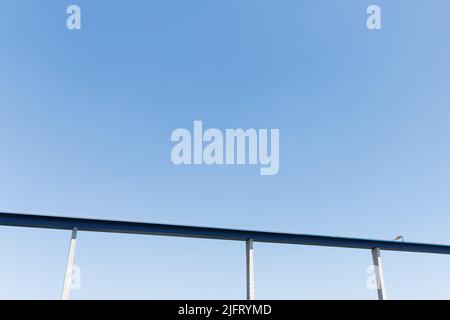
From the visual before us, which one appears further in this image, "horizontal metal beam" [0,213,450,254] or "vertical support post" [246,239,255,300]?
"horizontal metal beam" [0,213,450,254]

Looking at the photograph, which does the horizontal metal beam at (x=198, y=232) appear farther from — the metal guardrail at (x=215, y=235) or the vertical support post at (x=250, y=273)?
the vertical support post at (x=250, y=273)

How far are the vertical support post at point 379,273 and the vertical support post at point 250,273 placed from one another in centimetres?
293

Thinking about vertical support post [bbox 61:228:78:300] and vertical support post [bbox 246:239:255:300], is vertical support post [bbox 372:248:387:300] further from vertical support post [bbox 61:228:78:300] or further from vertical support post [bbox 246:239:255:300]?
vertical support post [bbox 61:228:78:300]

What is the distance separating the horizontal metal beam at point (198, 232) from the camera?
7.05 m

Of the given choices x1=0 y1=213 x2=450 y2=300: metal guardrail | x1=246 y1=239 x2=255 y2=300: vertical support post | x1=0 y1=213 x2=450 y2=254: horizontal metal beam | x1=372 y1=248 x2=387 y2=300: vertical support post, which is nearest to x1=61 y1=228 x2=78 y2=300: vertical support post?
x1=0 y1=213 x2=450 y2=300: metal guardrail

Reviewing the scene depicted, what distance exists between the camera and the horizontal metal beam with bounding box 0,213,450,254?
7047 mm

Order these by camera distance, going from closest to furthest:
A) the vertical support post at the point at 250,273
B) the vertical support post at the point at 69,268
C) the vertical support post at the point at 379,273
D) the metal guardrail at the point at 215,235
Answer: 1. the vertical support post at the point at 69,268
2. the vertical support post at the point at 250,273
3. the metal guardrail at the point at 215,235
4. the vertical support post at the point at 379,273

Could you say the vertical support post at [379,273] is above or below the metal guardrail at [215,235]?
below


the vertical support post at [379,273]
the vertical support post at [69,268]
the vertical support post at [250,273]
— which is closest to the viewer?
the vertical support post at [69,268]

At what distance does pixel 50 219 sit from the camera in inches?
277

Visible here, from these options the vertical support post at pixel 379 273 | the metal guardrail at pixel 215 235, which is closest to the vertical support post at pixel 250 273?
the metal guardrail at pixel 215 235

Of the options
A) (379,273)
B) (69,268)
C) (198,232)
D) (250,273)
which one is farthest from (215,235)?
(379,273)
